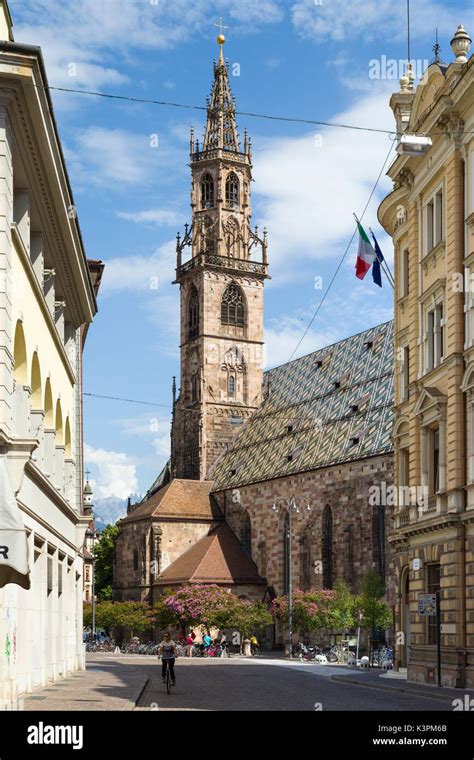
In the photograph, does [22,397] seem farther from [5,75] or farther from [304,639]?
[304,639]

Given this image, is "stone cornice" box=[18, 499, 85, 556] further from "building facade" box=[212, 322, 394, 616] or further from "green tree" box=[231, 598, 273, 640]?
"green tree" box=[231, 598, 273, 640]

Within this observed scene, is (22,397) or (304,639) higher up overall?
(22,397)

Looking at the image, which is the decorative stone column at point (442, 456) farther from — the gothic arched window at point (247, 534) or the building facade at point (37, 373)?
A: the gothic arched window at point (247, 534)

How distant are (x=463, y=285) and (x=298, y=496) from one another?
54.3m

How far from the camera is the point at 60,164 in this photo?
25594mm

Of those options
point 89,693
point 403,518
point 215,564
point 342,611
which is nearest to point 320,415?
point 215,564

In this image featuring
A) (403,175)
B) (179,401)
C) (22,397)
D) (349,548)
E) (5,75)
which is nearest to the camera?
(5,75)

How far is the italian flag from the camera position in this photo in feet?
131

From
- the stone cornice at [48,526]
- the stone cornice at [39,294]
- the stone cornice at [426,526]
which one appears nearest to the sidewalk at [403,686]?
the stone cornice at [426,526]

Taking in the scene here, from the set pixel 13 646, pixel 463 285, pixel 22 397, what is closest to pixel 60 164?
pixel 22 397

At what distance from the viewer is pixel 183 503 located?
3814 inches

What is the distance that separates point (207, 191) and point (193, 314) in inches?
420

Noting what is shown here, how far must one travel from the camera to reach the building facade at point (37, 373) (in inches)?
826

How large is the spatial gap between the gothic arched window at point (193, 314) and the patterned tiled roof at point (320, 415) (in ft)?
24.4
